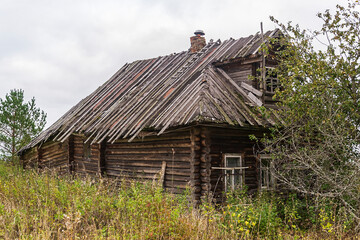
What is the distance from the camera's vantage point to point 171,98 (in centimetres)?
Answer: 1140

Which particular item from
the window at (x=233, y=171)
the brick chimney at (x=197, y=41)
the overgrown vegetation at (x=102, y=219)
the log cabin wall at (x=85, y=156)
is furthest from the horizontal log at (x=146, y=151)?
the brick chimney at (x=197, y=41)

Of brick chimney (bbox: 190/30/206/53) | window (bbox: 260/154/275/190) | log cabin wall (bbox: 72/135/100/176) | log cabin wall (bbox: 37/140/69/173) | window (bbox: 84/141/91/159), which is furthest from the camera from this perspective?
log cabin wall (bbox: 37/140/69/173)

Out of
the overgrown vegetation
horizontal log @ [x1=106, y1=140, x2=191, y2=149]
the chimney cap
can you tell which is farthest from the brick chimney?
the overgrown vegetation

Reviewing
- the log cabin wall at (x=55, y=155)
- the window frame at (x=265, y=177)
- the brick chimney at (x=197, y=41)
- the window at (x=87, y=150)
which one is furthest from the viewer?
the log cabin wall at (x=55, y=155)

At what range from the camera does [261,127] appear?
10164mm

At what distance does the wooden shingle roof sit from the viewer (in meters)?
9.70

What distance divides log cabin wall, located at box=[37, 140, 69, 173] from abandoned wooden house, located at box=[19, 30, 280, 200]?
0.92ft

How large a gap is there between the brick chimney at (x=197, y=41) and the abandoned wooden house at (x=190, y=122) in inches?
1.6

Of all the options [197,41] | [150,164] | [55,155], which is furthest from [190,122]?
[55,155]

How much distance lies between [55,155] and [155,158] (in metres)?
8.09

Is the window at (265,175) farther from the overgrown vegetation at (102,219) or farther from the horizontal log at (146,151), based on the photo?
the overgrown vegetation at (102,219)

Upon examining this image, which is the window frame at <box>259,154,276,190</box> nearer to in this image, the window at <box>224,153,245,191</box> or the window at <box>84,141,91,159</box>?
the window at <box>224,153,245,191</box>

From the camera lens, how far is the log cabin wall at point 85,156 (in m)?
13.9

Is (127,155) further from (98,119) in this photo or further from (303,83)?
(303,83)
